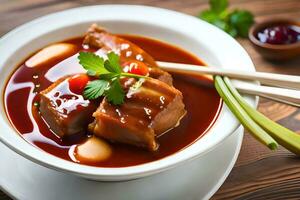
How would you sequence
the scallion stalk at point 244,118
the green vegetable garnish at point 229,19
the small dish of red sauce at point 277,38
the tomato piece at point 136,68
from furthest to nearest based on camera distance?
1. the green vegetable garnish at point 229,19
2. the small dish of red sauce at point 277,38
3. the tomato piece at point 136,68
4. the scallion stalk at point 244,118

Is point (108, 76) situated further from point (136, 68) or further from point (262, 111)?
point (262, 111)

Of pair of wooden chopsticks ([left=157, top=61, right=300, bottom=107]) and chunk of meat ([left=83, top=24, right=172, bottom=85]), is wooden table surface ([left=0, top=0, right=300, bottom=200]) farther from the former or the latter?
chunk of meat ([left=83, top=24, right=172, bottom=85])

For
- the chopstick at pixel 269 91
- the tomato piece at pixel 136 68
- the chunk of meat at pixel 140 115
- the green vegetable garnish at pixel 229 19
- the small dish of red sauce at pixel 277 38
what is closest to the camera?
the chunk of meat at pixel 140 115

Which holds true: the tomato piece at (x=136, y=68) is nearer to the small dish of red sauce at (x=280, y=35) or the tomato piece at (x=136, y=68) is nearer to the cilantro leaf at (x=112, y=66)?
the cilantro leaf at (x=112, y=66)

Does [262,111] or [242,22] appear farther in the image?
[242,22]

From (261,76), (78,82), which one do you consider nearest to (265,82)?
(261,76)

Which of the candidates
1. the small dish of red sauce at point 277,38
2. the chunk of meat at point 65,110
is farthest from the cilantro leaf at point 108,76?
the small dish of red sauce at point 277,38
